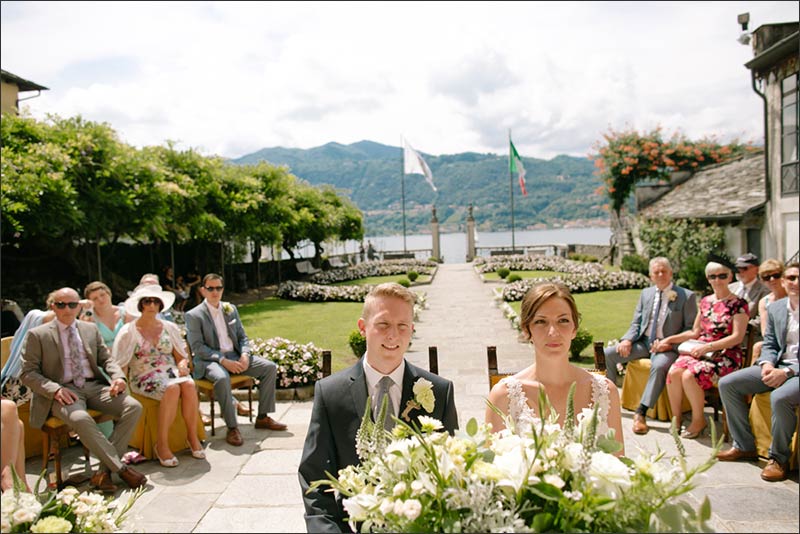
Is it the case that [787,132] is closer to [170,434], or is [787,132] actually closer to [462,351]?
[462,351]

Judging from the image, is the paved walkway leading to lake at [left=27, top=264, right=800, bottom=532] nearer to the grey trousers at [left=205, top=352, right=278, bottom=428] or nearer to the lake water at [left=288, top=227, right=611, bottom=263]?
the grey trousers at [left=205, top=352, right=278, bottom=428]

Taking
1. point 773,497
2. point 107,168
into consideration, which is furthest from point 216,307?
point 107,168

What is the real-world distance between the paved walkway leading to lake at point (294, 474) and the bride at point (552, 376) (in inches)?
21.9

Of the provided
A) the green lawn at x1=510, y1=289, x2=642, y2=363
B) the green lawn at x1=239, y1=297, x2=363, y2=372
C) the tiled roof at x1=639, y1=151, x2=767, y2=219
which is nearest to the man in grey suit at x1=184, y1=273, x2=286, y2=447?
the green lawn at x1=239, y1=297, x2=363, y2=372

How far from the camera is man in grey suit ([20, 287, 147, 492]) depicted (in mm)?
4992

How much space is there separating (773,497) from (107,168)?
1596 centimetres

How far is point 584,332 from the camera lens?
30.9ft

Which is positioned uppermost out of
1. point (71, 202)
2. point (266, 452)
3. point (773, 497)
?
point (71, 202)

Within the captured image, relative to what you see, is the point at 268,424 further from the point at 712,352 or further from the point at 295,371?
the point at 712,352

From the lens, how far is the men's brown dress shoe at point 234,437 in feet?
20.1

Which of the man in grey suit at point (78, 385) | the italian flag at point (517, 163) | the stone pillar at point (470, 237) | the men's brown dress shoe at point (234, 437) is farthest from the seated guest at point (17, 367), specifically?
the stone pillar at point (470, 237)

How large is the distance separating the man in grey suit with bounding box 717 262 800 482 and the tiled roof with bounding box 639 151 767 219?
15.5 meters

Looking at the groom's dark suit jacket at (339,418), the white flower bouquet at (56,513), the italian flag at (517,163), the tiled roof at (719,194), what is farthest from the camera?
the italian flag at (517,163)

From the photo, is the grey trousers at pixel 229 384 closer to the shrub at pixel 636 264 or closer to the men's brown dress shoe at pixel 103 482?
the men's brown dress shoe at pixel 103 482
